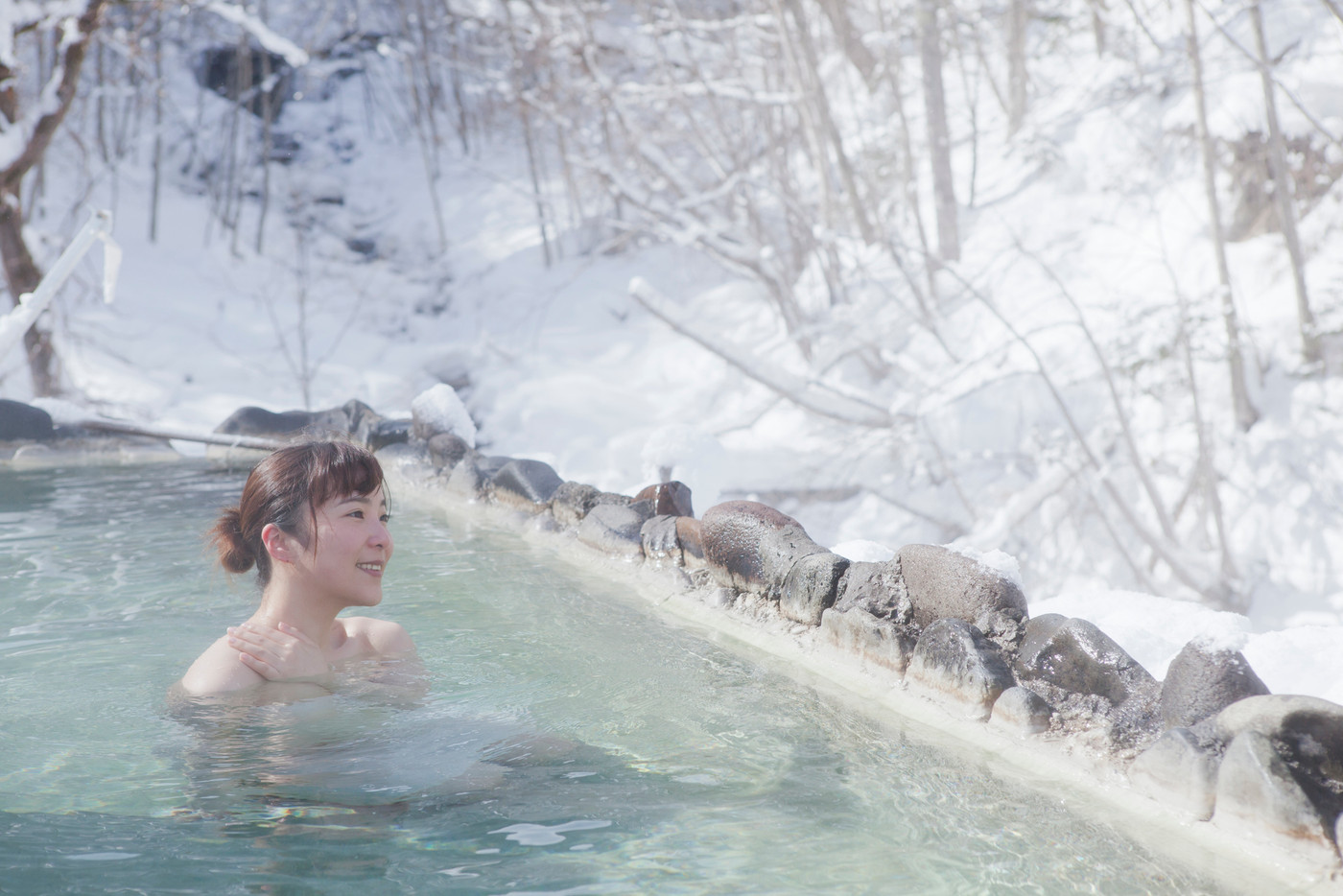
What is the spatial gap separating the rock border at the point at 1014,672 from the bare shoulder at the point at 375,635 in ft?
2.62

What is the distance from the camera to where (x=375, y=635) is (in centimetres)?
239

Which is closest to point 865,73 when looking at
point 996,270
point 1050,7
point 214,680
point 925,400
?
point 1050,7

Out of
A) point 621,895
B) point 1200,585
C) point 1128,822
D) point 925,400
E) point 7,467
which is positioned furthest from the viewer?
point 925,400

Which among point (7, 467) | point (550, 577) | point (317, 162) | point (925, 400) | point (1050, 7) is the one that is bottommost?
point (7, 467)

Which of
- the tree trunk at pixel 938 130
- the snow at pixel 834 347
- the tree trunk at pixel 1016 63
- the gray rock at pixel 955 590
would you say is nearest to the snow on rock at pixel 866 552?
the snow at pixel 834 347

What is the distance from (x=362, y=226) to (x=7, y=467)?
10313mm

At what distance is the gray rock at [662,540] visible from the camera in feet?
10.1

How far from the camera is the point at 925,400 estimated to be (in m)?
6.71

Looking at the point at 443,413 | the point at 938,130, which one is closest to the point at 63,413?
the point at 443,413

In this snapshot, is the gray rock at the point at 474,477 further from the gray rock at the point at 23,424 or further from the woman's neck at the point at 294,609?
the gray rock at the point at 23,424

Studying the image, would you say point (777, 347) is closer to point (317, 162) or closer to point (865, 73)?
point (865, 73)

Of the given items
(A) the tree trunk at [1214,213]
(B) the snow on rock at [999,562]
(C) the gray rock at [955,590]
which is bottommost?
(C) the gray rock at [955,590]

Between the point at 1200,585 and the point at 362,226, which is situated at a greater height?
the point at 362,226

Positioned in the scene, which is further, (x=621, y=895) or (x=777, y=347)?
(x=777, y=347)
